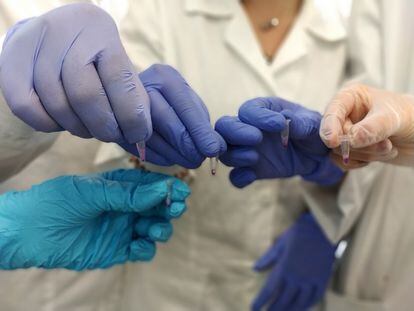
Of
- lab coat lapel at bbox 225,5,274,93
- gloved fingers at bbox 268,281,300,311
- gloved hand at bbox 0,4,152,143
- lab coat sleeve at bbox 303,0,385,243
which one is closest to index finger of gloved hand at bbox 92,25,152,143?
gloved hand at bbox 0,4,152,143

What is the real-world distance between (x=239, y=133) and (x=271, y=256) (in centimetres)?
40

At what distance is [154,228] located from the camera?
2.63 feet

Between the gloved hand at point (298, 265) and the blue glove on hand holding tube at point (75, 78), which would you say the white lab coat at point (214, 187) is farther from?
the blue glove on hand holding tube at point (75, 78)

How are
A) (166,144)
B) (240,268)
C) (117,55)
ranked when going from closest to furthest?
(117,55) → (166,144) → (240,268)

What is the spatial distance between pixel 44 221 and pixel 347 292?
25.7 inches

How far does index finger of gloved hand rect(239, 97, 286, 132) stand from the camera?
742 millimetres

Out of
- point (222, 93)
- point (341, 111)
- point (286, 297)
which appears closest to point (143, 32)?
point (222, 93)

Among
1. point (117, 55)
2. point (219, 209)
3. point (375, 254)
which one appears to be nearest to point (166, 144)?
point (117, 55)

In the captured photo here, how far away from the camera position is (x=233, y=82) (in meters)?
0.95

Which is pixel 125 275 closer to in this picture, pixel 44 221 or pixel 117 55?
pixel 44 221

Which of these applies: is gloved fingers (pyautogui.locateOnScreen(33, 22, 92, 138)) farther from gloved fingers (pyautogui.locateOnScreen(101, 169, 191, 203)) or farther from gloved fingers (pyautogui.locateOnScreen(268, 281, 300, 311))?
gloved fingers (pyautogui.locateOnScreen(268, 281, 300, 311))

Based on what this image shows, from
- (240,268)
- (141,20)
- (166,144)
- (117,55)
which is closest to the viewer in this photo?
(117,55)

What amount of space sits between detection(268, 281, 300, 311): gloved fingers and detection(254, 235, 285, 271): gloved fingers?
69 mm

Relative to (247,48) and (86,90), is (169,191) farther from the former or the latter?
(247,48)
